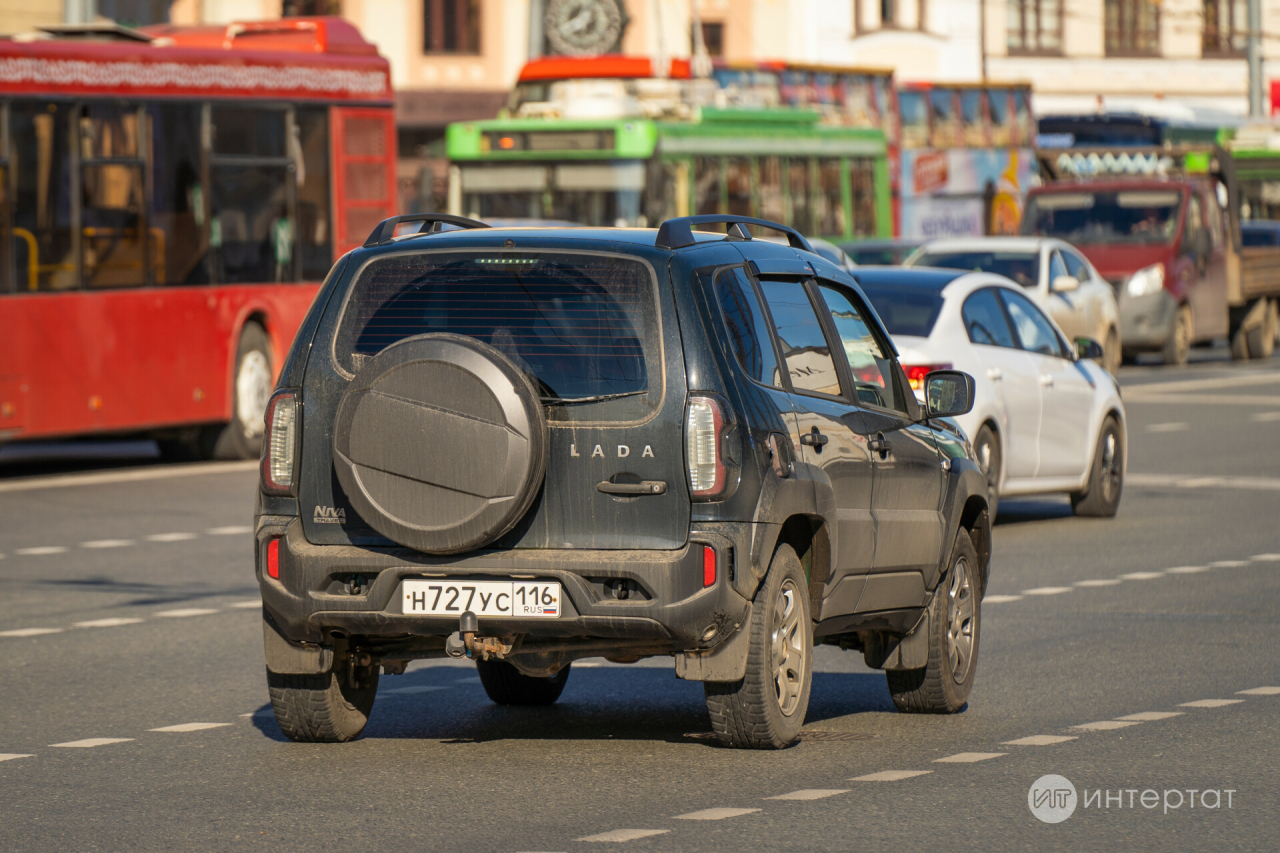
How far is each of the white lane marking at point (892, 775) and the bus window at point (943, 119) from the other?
1231 inches

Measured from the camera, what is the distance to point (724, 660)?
7.27 m

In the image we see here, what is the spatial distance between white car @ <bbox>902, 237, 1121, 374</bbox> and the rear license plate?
14.2m

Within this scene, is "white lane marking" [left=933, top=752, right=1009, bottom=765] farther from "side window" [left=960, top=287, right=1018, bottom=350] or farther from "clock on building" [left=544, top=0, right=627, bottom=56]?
"clock on building" [left=544, top=0, right=627, bottom=56]

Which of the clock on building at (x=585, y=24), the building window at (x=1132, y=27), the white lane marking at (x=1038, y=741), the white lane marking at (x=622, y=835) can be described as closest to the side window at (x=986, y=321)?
the white lane marking at (x=1038, y=741)

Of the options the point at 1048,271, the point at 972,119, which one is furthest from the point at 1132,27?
the point at 1048,271

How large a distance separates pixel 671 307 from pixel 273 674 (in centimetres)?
174

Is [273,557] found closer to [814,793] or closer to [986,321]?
[814,793]

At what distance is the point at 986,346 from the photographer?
14.7m

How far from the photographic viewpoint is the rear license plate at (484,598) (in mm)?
7180

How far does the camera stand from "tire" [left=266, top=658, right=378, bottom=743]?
25.4 feet

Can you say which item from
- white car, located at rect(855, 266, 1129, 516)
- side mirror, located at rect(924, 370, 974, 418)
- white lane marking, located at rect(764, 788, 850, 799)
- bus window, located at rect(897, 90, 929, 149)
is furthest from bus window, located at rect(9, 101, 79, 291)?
bus window, located at rect(897, 90, 929, 149)

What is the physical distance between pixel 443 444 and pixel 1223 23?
71.4 m

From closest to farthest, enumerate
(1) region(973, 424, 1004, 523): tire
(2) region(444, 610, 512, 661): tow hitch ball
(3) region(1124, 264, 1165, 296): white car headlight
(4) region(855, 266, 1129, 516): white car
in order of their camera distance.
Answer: (2) region(444, 610, 512, 661): tow hitch ball
(1) region(973, 424, 1004, 523): tire
(4) region(855, 266, 1129, 516): white car
(3) region(1124, 264, 1165, 296): white car headlight

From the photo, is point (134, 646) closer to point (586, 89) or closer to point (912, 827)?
point (912, 827)
